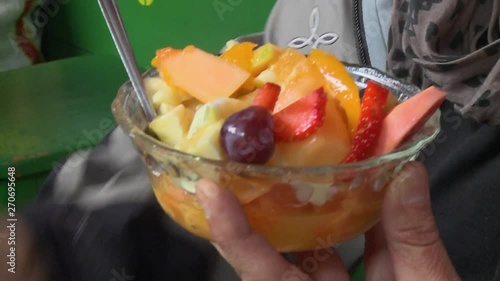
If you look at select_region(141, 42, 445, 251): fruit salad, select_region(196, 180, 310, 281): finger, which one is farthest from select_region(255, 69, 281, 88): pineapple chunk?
select_region(196, 180, 310, 281): finger

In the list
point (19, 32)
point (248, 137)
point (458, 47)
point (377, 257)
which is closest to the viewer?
point (248, 137)

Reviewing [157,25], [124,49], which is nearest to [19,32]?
[157,25]

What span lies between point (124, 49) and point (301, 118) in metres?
0.17

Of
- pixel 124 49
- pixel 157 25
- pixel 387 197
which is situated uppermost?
pixel 124 49

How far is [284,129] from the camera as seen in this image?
1.37 ft

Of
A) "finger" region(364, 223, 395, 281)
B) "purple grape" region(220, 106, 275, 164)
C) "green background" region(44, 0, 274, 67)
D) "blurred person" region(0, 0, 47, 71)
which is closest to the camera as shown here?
"purple grape" region(220, 106, 275, 164)

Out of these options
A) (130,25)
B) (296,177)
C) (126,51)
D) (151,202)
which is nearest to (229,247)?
(296,177)

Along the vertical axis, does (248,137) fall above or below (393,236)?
above

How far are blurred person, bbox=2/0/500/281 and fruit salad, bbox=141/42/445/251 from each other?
21 mm

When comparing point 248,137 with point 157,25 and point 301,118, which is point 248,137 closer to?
point 301,118

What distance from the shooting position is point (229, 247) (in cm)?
43

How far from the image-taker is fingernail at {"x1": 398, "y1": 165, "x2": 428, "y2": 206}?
430mm

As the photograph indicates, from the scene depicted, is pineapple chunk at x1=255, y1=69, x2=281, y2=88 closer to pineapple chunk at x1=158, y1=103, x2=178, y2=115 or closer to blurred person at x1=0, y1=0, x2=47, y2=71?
pineapple chunk at x1=158, y1=103, x2=178, y2=115

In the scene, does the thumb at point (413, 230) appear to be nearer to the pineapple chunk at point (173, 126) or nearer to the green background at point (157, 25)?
the pineapple chunk at point (173, 126)
